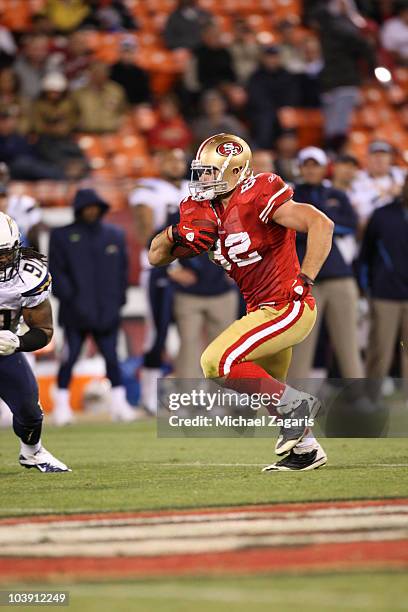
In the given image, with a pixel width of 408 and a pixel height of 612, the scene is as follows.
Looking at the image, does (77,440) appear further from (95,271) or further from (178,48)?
(178,48)

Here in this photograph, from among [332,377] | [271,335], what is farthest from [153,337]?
[271,335]

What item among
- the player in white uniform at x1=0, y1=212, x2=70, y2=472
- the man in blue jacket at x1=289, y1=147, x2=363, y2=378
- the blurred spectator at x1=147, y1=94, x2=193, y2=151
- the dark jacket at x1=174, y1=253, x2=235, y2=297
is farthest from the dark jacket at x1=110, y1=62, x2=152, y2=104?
the player in white uniform at x1=0, y1=212, x2=70, y2=472

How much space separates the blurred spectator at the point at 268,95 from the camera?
13.7 metres

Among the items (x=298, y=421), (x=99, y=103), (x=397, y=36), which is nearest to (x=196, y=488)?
(x=298, y=421)

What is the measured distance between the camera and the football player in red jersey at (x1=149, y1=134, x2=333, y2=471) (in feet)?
19.2

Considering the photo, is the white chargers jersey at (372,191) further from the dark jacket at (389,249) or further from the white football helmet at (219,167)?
the white football helmet at (219,167)

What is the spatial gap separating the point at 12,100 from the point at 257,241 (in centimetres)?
732

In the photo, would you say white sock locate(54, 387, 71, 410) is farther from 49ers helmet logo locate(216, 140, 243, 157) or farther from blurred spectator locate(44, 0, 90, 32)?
blurred spectator locate(44, 0, 90, 32)

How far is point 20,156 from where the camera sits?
1191 cm

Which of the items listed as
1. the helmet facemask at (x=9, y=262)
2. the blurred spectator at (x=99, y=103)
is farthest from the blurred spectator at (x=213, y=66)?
the helmet facemask at (x=9, y=262)

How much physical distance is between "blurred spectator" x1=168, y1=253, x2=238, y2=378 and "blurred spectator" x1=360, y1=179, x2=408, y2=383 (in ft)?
3.69

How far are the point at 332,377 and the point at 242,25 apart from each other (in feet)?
22.9

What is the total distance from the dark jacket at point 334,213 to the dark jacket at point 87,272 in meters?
1.67

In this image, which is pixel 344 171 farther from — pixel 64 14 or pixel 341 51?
pixel 64 14
